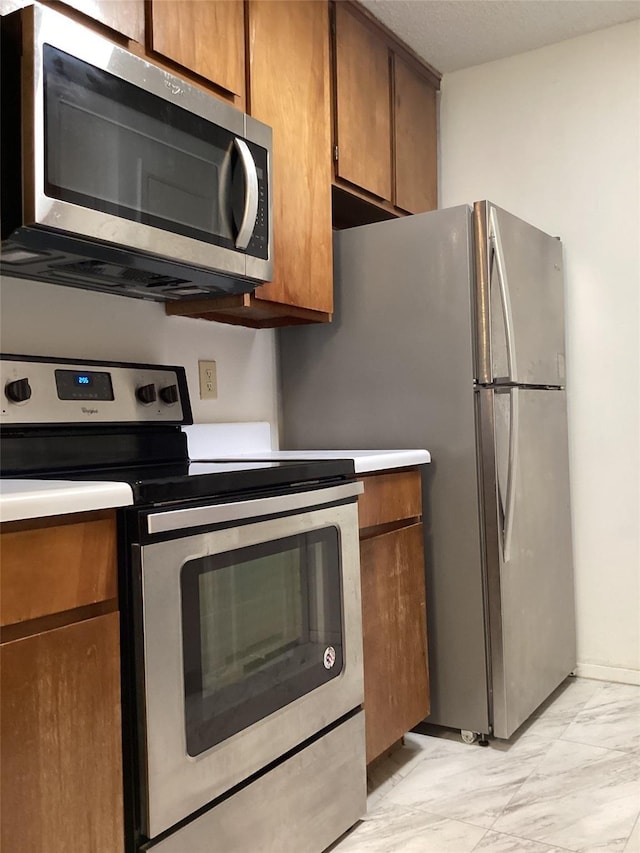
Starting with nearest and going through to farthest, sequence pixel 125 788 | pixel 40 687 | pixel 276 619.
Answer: pixel 40 687
pixel 125 788
pixel 276 619

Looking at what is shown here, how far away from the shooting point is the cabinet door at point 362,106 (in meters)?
2.39

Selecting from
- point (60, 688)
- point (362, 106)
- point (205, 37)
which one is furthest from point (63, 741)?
point (362, 106)

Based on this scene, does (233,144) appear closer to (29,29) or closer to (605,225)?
(29,29)

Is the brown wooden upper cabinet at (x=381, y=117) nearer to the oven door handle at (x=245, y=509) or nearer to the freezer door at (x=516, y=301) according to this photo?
the freezer door at (x=516, y=301)

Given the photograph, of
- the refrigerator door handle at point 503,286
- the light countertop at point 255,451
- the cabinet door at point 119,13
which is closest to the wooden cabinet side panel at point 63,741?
the light countertop at point 255,451

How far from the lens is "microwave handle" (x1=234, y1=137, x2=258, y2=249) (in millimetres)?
1714

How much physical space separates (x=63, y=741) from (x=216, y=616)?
1.13ft

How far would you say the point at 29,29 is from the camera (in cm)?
128

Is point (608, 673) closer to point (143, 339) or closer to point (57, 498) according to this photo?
point (143, 339)

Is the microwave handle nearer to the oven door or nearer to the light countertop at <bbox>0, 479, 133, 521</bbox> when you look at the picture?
the oven door

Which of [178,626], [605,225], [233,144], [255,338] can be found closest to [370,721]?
[178,626]

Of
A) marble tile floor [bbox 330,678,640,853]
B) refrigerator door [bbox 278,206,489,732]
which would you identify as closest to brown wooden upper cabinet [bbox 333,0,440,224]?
refrigerator door [bbox 278,206,489,732]

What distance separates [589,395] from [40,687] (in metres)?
2.25

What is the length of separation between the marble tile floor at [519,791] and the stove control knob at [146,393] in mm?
1142
